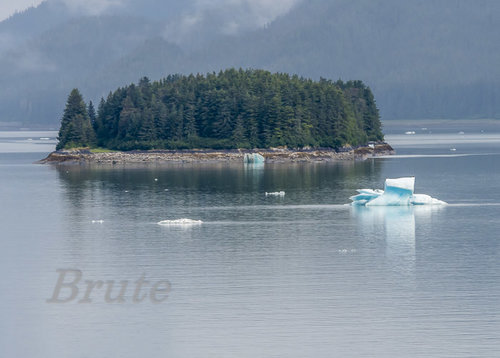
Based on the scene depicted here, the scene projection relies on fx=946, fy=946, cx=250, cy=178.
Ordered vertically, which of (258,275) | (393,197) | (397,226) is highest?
(393,197)

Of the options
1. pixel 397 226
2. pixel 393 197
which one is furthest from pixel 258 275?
pixel 393 197

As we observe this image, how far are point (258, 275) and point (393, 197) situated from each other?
136ft

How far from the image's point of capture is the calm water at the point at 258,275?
159ft

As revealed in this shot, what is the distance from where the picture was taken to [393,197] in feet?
335

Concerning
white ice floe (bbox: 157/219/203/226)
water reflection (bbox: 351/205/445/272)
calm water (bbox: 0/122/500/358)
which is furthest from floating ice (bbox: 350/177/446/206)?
white ice floe (bbox: 157/219/203/226)

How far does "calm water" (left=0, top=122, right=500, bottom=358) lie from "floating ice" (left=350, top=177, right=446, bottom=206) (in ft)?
4.51

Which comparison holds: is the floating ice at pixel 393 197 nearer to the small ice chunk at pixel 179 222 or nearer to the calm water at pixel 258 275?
the calm water at pixel 258 275

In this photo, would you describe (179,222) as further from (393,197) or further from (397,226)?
(393,197)

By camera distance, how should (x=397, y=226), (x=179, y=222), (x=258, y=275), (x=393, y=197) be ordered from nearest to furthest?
(x=258, y=275)
(x=397, y=226)
(x=179, y=222)
(x=393, y=197)

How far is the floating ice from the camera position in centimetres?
9844

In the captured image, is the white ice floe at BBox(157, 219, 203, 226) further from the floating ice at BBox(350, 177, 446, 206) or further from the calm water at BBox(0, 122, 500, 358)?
the floating ice at BBox(350, 177, 446, 206)

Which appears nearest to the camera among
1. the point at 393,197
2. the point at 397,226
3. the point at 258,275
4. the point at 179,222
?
the point at 258,275

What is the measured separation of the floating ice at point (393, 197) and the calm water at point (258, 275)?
4.51 ft

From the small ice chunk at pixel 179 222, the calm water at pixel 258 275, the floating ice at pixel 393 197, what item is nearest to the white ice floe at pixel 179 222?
the small ice chunk at pixel 179 222
